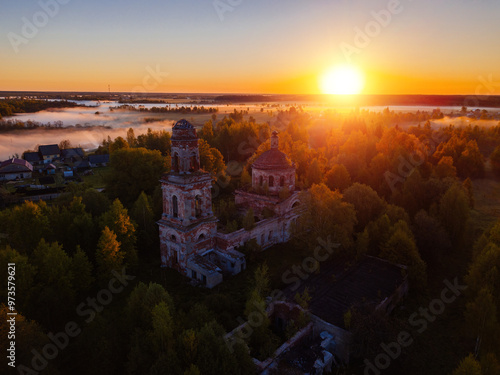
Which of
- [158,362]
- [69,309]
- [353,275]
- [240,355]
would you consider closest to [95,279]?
[69,309]

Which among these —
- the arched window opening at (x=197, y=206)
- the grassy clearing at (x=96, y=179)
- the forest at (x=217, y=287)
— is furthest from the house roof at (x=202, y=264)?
the grassy clearing at (x=96, y=179)

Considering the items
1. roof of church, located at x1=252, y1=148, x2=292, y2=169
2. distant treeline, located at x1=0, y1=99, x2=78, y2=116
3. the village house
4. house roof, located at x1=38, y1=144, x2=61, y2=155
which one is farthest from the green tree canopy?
distant treeline, located at x1=0, y1=99, x2=78, y2=116

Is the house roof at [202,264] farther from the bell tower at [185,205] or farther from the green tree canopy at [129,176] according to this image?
the green tree canopy at [129,176]

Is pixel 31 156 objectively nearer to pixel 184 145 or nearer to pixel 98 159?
pixel 98 159

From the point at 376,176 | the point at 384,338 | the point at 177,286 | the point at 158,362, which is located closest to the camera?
the point at 158,362

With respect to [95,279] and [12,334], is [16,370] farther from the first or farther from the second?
[95,279]

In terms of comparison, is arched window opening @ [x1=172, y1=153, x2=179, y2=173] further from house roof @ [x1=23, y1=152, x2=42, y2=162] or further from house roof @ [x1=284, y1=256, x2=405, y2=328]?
house roof @ [x1=23, y1=152, x2=42, y2=162]
